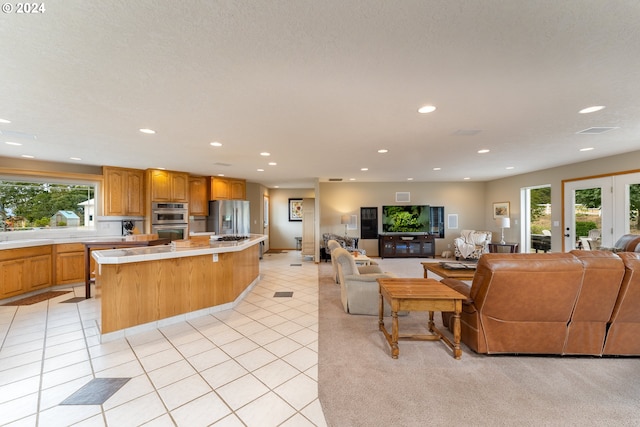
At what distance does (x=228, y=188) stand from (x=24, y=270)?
4103 mm

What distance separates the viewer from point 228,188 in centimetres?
705

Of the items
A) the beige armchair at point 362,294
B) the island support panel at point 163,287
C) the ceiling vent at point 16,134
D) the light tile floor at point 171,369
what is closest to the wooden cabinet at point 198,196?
the ceiling vent at point 16,134

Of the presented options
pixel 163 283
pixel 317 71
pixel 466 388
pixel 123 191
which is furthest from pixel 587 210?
pixel 123 191

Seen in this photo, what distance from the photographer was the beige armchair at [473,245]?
7.16 metres

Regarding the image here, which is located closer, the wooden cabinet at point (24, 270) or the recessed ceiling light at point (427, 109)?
the recessed ceiling light at point (427, 109)

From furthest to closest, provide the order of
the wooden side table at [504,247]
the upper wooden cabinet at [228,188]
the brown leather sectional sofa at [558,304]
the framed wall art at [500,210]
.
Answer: the framed wall art at [500,210] → the wooden side table at [504,247] → the upper wooden cabinet at [228,188] → the brown leather sectional sofa at [558,304]

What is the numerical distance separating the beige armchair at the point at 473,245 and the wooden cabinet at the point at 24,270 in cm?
953

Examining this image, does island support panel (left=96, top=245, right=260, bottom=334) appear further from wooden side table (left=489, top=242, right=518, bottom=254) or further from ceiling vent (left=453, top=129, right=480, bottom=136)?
wooden side table (left=489, top=242, right=518, bottom=254)

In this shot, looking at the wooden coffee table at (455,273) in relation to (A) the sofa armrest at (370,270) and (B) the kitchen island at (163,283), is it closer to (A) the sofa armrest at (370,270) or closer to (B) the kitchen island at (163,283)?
Result: (A) the sofa armrest at (370,270)

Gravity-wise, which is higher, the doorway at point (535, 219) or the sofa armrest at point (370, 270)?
the doorway at point (535, 219)

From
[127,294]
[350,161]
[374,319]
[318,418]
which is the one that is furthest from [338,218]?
[318,418]

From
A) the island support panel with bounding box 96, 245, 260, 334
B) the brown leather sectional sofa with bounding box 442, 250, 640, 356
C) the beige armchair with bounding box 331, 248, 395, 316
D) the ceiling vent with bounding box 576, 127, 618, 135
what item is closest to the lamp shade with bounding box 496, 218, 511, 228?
the ceiling vent with bounding box 576, 127, 618, 135

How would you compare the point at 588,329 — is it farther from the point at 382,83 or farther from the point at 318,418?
the point at 382,83

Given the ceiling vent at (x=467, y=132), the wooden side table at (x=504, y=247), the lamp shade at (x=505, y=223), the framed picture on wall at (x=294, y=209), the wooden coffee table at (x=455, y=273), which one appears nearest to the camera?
the ceiling vent at (x=467, y=132)
